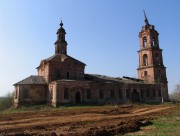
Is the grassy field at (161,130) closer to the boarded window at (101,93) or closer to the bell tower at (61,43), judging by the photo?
the boarded window at (101,93)

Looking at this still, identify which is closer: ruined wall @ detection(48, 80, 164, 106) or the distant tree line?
ruined wall @ detection(48, 80, 164, 106)

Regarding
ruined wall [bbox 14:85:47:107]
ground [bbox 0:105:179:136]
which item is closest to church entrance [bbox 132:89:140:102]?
ruined wall [bbox 14:85:47:107]

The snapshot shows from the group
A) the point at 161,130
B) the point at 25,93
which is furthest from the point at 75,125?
the point at 25,93

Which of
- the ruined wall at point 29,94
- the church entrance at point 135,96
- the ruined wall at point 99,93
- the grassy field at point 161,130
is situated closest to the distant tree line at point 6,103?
the ruined wall at point 29,94

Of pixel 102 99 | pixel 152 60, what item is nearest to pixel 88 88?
pixel 102 99

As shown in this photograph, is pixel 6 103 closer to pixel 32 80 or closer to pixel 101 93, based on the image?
pixel 32 80

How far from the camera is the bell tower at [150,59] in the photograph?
44500 mm

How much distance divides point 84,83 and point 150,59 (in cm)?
1863

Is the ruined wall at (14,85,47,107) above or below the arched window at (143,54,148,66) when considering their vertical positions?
below

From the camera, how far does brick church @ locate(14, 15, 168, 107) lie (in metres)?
31.8

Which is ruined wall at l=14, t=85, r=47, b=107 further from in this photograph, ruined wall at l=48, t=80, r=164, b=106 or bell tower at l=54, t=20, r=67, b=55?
bell tower at l=54, t=20, r=67, b=55

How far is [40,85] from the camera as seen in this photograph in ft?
108

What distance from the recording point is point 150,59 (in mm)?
45000

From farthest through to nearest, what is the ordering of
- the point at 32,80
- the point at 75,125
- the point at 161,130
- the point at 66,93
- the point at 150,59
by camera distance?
the point at 150,59
the point at 32,80
the point at 66,93
the point at 75,125
the point at 161,130
